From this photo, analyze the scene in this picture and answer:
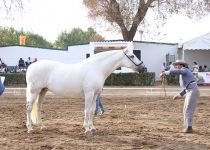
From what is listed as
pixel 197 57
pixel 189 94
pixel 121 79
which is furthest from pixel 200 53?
pixel 189 94

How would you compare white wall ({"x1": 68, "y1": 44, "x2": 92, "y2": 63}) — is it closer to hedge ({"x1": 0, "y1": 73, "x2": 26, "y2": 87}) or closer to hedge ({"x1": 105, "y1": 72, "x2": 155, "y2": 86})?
hedge ({"x1": 105, "y1": 72, "x2": 155, "y2": 86})

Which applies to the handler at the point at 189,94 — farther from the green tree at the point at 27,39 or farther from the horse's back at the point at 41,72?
the green tree at the point at 27,39

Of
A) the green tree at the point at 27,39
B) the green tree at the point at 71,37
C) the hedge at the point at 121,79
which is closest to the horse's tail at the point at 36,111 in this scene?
the hedge at the point at 121,79

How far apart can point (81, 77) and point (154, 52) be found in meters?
28.9

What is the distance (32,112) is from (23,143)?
2.13 m

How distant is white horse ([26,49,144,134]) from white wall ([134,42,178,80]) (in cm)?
2711

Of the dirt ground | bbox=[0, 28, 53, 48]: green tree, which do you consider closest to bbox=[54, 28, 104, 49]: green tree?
bbox=[0, 28, 53, 48]: green tree

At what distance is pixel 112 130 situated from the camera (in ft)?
38.5

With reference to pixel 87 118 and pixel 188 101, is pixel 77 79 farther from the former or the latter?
pixel 188 101

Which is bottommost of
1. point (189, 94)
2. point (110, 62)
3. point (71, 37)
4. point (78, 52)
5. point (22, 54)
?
point (189, 94)

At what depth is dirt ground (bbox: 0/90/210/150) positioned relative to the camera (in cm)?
963

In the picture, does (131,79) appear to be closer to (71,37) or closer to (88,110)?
(88,110)

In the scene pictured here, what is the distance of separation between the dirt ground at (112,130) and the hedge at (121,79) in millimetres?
15972

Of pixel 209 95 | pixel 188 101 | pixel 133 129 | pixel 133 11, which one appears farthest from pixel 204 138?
pixel 133 11
